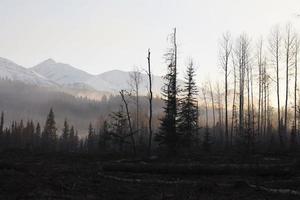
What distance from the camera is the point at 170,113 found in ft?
118

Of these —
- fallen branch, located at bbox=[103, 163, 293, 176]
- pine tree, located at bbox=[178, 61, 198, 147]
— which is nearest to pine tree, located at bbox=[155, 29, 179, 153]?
pine tree, located at bbox=[178, 61, 198, 147]

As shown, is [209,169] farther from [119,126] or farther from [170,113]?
[119,126]

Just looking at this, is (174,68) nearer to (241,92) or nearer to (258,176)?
(241,92)

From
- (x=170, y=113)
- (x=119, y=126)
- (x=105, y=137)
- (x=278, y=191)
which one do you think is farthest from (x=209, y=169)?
(x=105, y=137)

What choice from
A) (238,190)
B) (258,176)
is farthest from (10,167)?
(258,176)

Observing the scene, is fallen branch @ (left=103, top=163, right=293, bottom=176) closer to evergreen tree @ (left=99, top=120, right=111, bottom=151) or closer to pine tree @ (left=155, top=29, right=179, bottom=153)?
pine tree @ (left=155, top=29, right=179, bottom=153)

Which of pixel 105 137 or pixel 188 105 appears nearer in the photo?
pixel 188 105

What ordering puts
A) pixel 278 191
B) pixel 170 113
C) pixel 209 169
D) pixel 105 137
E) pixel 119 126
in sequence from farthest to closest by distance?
pixel 105 137 < pixel 119 126 < pixel 170 113 < pixel 209 169 < pixel 278 191

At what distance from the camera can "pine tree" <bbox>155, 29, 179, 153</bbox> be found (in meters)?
34.8

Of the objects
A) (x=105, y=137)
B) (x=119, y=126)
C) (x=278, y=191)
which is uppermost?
(x=119, y=126)

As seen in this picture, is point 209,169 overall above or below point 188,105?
below

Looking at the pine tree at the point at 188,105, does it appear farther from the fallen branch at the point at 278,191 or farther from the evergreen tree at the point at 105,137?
the fallen branch at the point at 278,191

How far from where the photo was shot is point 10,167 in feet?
55.7

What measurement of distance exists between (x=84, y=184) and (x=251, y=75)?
42643 millimetres
